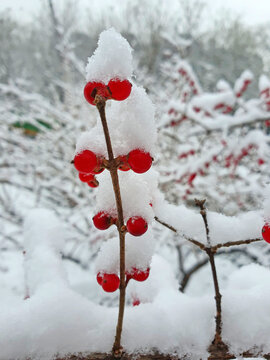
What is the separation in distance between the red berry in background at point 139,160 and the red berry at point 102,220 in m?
0.12

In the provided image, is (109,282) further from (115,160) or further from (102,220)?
(115,160)

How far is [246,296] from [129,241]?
280mm

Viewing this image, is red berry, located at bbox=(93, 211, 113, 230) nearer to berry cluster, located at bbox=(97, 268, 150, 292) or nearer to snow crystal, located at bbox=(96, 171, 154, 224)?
snow crystal, located at bbox=(96, 171, 154, 224)

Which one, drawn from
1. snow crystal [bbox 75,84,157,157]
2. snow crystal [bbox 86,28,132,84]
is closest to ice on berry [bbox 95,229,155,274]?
snow crystal [bbox 75,84,157,157]

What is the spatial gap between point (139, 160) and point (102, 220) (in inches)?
5.3

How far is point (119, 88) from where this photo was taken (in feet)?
1.41

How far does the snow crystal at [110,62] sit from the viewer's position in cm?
44

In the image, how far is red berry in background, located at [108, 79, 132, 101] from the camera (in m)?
0.43

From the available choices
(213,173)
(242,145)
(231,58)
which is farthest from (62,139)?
(231,58)

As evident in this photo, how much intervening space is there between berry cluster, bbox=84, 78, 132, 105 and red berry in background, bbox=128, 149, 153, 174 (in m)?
0.09

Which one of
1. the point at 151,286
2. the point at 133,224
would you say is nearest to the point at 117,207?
the point at 133,224

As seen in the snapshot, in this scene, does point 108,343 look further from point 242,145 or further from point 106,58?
point 242,145

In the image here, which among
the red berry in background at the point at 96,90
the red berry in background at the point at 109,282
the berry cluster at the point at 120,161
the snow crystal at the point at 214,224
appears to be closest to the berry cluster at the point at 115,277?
the red berry in background at the point at 109,282

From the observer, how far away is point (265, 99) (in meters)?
2.87
